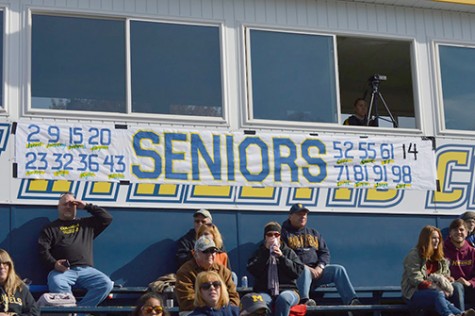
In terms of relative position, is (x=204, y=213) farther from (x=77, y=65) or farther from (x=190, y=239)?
(x=77, y=65)

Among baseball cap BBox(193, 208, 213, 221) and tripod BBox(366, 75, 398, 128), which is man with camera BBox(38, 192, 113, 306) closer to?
baseball cap BBox(193, 208, 213, 221)

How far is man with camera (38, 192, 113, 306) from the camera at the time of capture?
374 inches

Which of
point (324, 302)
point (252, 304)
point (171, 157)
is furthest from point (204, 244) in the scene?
point (324, 302)

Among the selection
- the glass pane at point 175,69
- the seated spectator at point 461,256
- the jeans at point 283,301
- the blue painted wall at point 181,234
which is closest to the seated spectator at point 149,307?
the jeans at point 283,301

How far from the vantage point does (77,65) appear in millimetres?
10383

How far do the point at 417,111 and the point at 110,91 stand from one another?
3.78 m

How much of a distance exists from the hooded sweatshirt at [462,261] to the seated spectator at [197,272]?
9.35 ft

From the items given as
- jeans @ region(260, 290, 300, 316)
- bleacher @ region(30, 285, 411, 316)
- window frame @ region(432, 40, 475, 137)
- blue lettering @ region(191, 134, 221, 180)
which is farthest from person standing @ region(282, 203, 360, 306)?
window frame @ region(432, 40, 475, 137)

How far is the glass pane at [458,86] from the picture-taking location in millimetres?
11953

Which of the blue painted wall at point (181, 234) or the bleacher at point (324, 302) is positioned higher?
the blue painted wall at point (181, 234)

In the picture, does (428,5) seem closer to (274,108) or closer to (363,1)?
(363,1)

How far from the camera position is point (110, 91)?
1049 cm

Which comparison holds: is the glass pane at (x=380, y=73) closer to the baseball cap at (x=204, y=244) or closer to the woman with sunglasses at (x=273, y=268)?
the woman with sunglasses at (x=273, y=268)

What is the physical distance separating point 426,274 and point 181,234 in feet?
8.55
